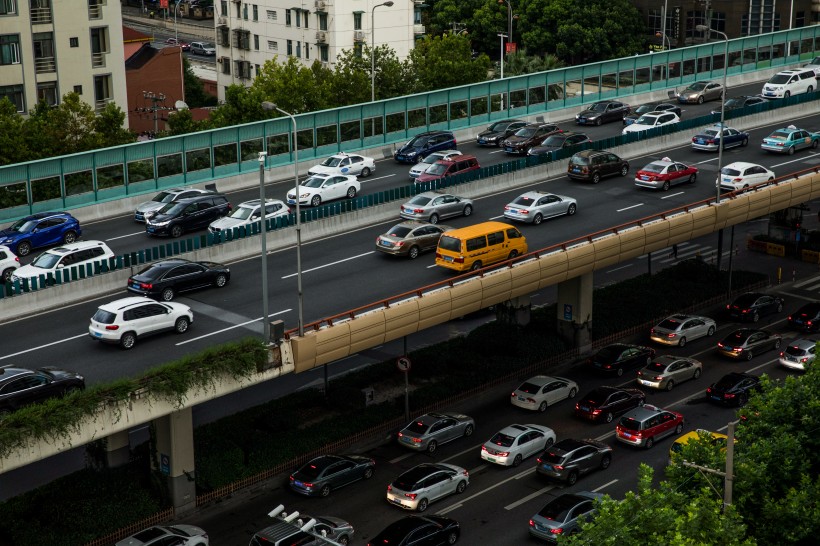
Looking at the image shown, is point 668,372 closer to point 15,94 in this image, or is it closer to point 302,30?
point 15,94

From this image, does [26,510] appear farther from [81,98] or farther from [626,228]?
[81,98]

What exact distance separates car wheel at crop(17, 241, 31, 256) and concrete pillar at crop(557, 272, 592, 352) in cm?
2619

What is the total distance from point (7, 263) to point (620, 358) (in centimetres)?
2893

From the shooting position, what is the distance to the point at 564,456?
5106cm

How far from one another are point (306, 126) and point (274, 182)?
497 cm

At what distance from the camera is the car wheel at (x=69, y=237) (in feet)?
208

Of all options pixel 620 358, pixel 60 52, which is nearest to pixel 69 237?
pixel 620 358

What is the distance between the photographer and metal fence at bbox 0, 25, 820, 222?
6756 cm

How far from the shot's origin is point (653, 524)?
33.7 m

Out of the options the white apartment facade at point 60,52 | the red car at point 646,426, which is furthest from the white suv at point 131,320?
the white apartment facade at point 60,52

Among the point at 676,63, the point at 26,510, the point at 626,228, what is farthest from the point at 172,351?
the point at 676,63

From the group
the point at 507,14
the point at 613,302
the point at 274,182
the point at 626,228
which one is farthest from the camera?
the point at 507,14

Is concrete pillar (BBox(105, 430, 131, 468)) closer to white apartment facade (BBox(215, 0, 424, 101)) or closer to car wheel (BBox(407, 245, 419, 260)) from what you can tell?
car wheel (BBox(407, 245, 419, 260))

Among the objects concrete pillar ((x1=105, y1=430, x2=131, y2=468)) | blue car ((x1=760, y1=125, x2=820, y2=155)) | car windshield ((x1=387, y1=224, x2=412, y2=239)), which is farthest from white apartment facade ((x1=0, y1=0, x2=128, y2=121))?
blue car ((x1=760, y1=125, x2=820, y2=155))
